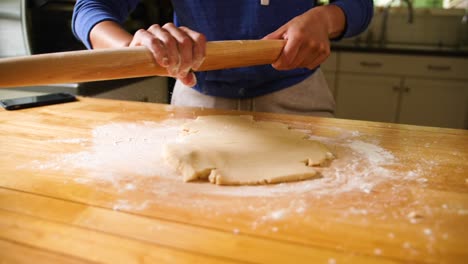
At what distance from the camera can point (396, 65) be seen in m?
2.61

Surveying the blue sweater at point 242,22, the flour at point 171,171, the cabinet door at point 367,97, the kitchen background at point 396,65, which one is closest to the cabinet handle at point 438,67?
the kitchen background at point 396,65

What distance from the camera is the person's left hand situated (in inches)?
36.2

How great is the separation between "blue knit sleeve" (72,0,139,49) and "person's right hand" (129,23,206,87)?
0.87ft

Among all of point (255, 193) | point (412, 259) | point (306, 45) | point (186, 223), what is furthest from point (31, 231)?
point (306, 45)

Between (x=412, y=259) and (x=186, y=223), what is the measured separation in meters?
0.28

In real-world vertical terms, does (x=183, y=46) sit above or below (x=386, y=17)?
below

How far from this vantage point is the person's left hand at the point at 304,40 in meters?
0.92

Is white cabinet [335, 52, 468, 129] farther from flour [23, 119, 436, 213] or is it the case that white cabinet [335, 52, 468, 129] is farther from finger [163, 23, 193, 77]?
finger [163, 23, 193, 77]

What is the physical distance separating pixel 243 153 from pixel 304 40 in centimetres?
35

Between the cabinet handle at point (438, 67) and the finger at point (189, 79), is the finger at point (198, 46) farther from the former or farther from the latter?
the cabinet handle at point (438, 67)

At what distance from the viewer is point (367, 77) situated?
2688mm

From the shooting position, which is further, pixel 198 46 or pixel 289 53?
pixel 289 53

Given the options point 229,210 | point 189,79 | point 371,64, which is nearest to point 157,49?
point 189,79

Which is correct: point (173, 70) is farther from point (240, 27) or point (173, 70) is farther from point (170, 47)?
point (240, 27)
